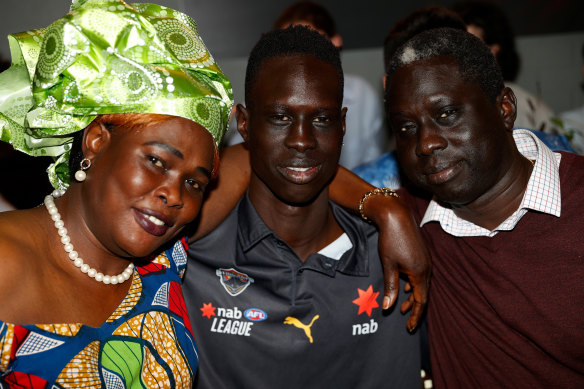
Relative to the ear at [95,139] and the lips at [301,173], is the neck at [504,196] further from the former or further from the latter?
the ear at [95,139]

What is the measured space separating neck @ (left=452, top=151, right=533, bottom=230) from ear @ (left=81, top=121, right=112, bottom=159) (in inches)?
49.6

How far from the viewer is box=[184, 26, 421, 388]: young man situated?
5.77ft

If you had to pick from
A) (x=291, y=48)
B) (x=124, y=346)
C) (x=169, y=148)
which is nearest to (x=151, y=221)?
(x=169, y=148)

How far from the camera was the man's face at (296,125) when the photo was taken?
5.65 ft

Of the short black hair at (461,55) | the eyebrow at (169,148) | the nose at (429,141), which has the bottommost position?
the nose at (429,141)

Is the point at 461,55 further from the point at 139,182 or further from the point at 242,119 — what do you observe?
the point at 139,182

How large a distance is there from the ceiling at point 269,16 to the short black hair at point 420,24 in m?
1.47

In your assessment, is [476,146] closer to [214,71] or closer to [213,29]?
[214,71]

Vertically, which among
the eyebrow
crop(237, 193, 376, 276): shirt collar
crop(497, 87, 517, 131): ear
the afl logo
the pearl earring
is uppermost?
crop(497, 87, 517, 131): ear

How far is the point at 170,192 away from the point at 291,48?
76 centimetres

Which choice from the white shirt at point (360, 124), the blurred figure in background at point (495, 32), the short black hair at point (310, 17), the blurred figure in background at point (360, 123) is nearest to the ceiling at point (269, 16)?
the blurred figure in background at point (360, 123)

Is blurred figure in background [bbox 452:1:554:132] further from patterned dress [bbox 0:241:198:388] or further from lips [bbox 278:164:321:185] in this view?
patterned dress [bbox 0:241:198:388]

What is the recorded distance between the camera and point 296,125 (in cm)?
172

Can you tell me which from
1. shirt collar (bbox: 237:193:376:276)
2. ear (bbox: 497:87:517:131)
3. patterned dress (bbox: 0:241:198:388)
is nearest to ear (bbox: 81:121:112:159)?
patterned dress (bbox: 0:241:198:388)
